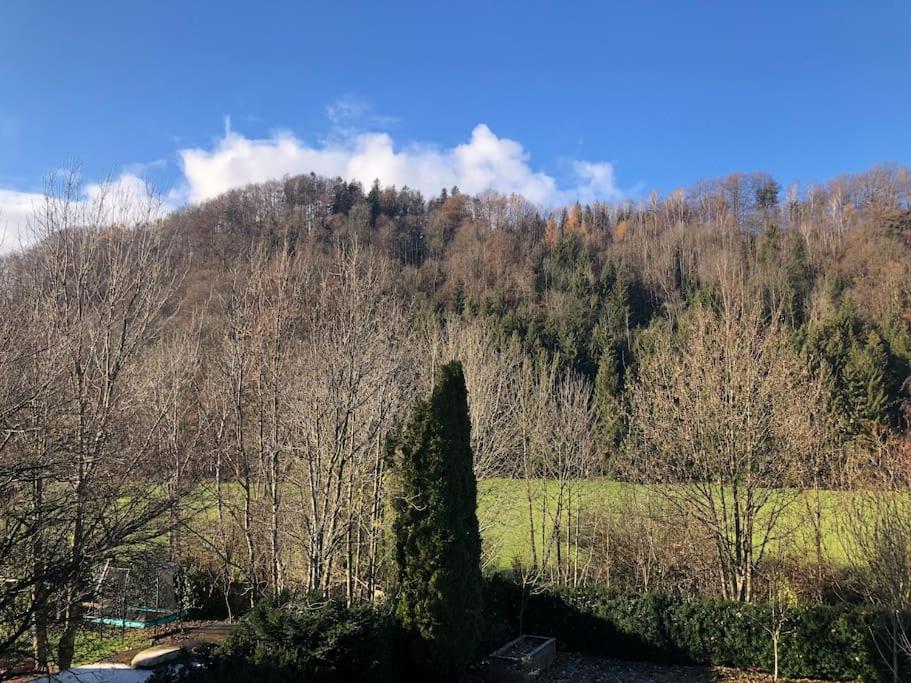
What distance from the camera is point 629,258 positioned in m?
33.9

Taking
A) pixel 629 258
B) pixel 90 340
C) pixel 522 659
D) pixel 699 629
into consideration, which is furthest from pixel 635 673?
pixel 629 258

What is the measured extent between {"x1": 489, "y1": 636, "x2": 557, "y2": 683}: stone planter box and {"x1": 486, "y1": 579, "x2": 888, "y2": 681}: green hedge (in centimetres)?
58

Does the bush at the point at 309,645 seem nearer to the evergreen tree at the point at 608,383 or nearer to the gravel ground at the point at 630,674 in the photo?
the gravel ground at the point at 630,674

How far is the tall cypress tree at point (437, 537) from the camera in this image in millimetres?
8086

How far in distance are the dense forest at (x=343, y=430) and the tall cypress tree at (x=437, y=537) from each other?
0.87 meters

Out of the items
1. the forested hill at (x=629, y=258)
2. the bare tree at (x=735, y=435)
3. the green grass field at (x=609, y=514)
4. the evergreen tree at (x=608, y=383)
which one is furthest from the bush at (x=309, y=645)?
the evergreen tree at (x=608, y=383)

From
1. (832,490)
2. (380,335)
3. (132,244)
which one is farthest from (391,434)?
(832,490)

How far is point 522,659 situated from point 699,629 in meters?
3.15

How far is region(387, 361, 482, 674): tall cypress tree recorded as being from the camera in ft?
26.5

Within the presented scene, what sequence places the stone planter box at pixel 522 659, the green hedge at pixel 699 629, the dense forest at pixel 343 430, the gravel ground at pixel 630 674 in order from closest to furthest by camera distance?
the dense forest at pixel 343 430, the green hedge at pixel 699 629, the stone planter box at pixel 522 659, the gravel ground at pixel 630 674

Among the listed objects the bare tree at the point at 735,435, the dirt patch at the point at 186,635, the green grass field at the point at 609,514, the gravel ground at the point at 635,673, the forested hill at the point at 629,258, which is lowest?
the gravel ground at the point at 635,673

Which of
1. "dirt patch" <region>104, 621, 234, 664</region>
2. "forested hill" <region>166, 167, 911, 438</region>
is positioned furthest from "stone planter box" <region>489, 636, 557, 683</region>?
"forested hill" <region>166, 167, 911, 438</region>

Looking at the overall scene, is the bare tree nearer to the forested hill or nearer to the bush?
the forested hill

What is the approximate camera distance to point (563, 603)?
38.1 feet
